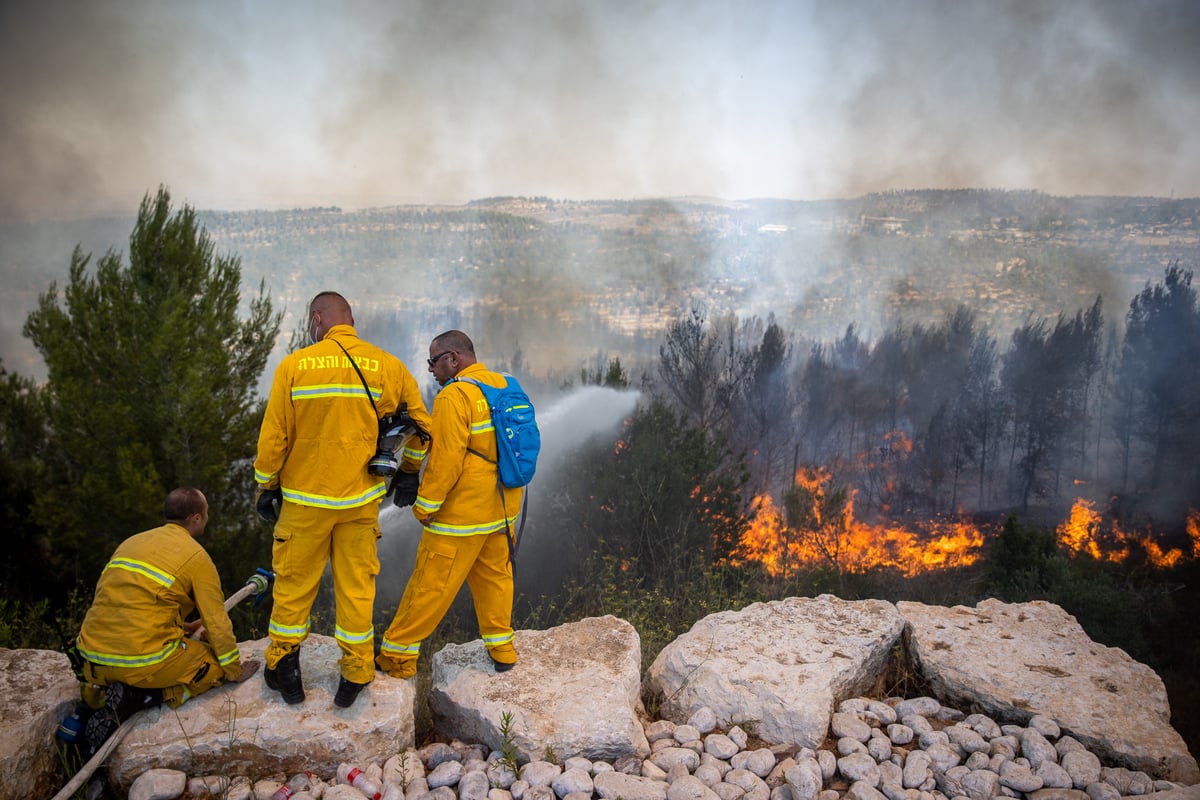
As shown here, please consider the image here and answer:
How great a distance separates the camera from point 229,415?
13945 millimetres

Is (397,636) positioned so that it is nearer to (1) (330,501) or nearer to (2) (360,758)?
(2) (360,758)

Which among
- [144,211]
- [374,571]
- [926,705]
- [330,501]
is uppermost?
[144,211]

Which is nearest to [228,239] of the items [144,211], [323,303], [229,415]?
[144,211]

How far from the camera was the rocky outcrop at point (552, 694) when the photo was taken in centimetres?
376

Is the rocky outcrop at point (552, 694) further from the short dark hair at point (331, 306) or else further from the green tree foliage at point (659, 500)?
the green tree foliage at point (659, 500)

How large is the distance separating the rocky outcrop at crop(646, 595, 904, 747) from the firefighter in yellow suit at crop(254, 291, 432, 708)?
6.41ft

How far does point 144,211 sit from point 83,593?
772 centimetres

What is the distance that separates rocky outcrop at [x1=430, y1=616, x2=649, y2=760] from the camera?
12.3ft

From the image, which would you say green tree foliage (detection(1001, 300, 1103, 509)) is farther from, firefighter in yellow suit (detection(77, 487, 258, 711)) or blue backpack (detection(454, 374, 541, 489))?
firefighter in yellow suit (detection(77, 487, 258, 711))

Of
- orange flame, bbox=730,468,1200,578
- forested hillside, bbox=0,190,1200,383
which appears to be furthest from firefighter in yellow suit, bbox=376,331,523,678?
forested hillside, bbox=0,190,1200,383

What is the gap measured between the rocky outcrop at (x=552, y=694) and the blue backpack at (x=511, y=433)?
1.19 m

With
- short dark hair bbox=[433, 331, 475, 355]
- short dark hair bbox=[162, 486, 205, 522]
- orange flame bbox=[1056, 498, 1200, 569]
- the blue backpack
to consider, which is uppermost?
short dark hair bbox=[433, 331, 475, 355]

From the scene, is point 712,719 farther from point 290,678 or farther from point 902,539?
point 902,539

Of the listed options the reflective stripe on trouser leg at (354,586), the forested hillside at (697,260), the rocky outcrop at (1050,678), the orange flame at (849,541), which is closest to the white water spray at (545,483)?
the orange flame at (849,541)
